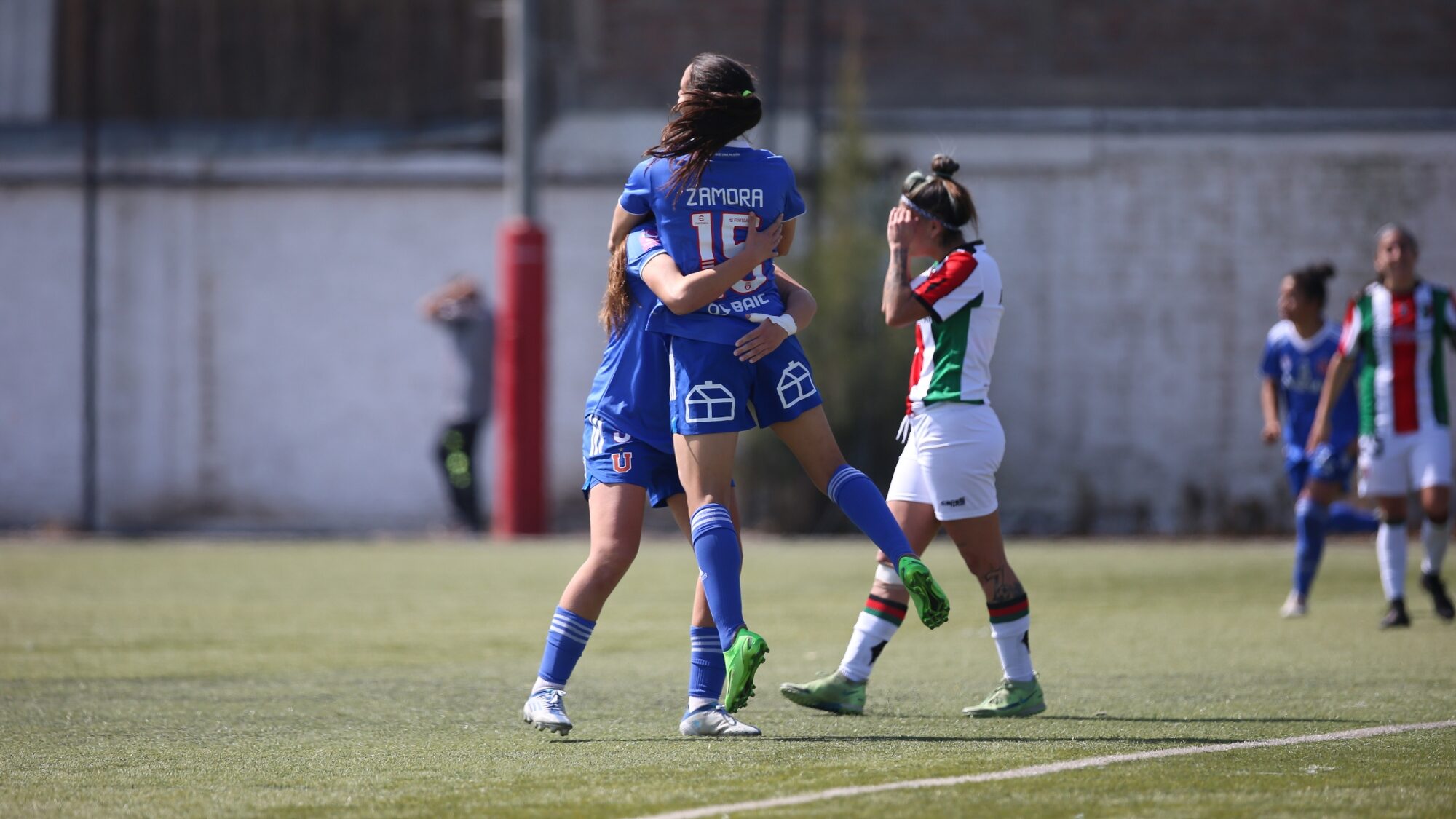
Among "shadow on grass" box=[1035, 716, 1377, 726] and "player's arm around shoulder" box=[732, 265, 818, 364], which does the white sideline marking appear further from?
"player's arm around shoulder" box=[732, 265, 818, 364]

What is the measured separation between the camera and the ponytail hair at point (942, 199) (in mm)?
5984

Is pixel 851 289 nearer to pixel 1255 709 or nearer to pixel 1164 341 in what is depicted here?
pixel 1164 341

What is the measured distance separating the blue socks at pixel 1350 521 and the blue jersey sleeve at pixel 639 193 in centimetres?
637

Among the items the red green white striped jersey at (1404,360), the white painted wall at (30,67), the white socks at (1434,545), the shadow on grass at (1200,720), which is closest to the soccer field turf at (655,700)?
the shadow on grass at (1200,720)

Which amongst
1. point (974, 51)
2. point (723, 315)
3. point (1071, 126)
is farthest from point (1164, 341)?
point (723, 315)

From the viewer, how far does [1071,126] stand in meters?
16.8

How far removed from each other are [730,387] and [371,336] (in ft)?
43.7

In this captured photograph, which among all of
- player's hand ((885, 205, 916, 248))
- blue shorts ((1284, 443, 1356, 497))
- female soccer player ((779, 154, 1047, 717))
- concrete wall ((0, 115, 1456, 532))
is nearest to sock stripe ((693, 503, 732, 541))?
female soccer player ((779, 154, 1047, 717))

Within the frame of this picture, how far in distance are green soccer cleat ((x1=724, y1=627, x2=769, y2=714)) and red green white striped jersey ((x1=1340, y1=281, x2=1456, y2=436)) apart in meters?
5.60

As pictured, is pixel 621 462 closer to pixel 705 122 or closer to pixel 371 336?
pixel 705 122

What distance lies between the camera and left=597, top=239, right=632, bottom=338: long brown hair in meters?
5.32

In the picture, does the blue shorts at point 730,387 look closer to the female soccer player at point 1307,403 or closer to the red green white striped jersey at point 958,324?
the red green white striped jersey at point 958,324

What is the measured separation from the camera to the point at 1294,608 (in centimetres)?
946

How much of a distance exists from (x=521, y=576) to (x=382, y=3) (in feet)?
26.8
